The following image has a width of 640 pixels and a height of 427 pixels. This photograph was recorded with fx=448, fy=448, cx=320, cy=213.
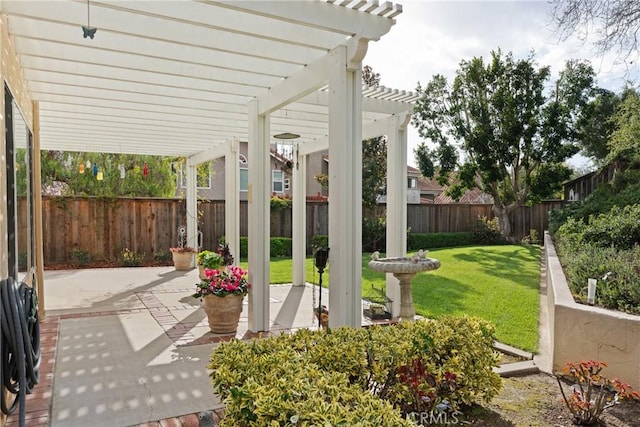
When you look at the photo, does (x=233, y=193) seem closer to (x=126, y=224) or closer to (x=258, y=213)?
(x=258, y=213)

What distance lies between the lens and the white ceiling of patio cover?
321 cm

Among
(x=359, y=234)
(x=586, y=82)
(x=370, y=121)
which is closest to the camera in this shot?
(x=359, y=234)

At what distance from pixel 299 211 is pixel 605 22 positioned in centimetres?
562

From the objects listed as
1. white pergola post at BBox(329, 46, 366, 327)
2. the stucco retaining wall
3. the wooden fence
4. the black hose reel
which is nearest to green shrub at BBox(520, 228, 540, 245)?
the wooden fence

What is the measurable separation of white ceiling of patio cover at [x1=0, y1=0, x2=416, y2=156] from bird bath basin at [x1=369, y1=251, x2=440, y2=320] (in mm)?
2021

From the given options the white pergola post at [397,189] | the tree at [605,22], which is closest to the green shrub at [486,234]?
the tree at [605,22]

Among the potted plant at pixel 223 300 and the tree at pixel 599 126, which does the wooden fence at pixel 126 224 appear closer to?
the potted plant at pixel 223 300

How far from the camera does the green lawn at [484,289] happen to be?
5.57 m

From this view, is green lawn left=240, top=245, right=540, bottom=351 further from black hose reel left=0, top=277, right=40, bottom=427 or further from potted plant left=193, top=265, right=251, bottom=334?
black hose reel left=0, top=277, right=40, bottom=427

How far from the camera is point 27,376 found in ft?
8.51

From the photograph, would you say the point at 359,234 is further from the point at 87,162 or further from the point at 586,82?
the point at 586,82

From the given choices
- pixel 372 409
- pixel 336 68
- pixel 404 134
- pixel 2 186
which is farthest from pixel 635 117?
pixel 2 186

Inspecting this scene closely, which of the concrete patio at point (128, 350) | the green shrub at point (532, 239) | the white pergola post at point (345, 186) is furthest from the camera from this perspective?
the green shrub at point (532, 239)

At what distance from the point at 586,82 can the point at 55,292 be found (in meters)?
16.4
